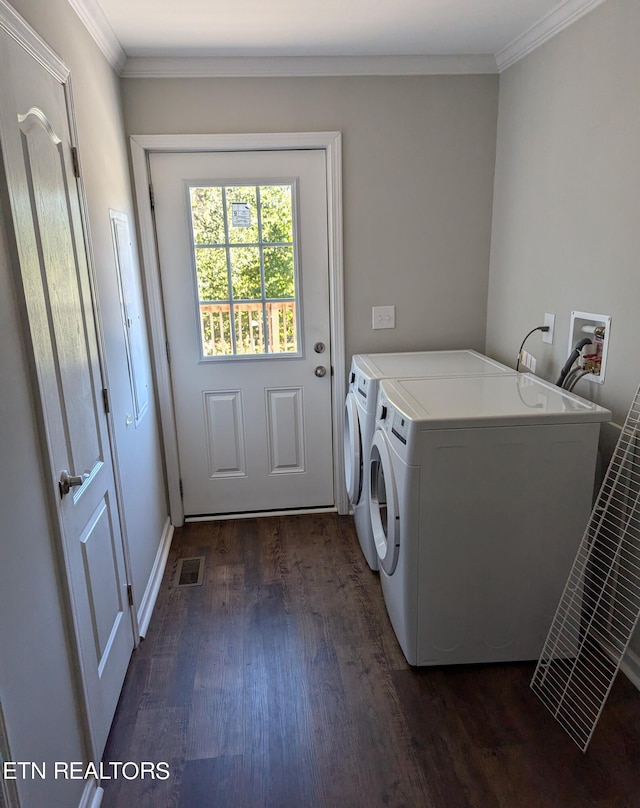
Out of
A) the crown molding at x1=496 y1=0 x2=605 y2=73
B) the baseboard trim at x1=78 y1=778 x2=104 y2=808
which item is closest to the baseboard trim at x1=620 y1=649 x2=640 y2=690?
the baseboard trim at x1=78 y1=778 x2=104 y2=808

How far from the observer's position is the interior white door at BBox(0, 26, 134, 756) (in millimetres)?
1235

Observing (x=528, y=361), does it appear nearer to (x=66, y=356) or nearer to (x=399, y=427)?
(x=399, y=427)

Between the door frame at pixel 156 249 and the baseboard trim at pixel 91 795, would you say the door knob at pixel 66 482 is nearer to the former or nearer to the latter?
the baseboard trim at pixel 91 795

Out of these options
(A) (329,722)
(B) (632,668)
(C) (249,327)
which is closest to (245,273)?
(C) (249,327)

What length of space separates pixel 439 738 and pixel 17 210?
1.88 meters

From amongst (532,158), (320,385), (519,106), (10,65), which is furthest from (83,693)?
(519,106)

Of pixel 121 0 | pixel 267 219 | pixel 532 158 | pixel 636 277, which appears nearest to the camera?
pixel 636 277

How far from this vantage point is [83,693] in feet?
4.74

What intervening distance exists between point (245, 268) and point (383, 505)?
1424 mm

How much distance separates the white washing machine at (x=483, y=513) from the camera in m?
1.77

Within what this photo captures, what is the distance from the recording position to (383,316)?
2904 mm

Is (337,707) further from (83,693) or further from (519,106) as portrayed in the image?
(519,106)

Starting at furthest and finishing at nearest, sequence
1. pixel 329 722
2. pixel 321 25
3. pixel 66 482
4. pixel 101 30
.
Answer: pixel 321 25
pixel 101 30
pixel 329 722
pixel 66 482

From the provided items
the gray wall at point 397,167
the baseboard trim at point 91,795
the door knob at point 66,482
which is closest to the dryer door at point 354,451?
the gray wall at point 397,167
